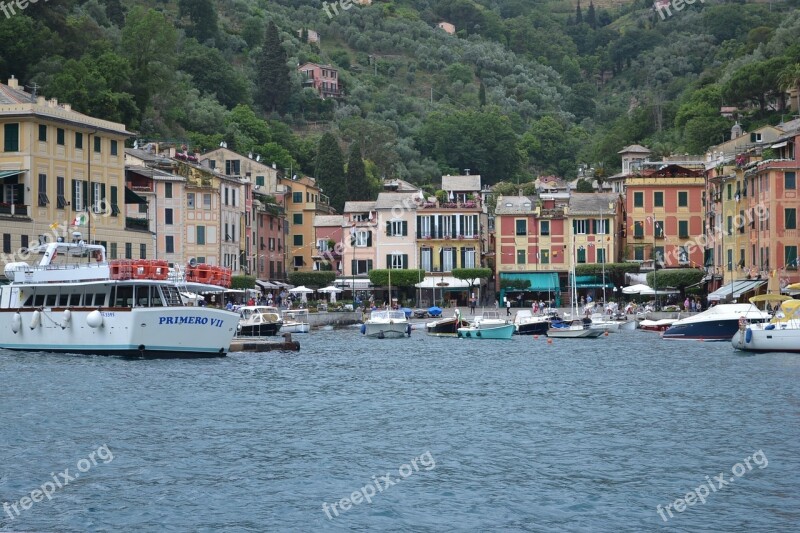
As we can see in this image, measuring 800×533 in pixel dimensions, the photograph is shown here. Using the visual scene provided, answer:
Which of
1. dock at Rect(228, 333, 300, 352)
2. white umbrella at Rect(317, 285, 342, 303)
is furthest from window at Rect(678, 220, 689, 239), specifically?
dock at Rect(228, 333, 300, 352)

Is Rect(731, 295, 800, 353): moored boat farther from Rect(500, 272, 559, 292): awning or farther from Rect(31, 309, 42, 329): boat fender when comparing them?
Rect(500, 272, 559, 292): awning

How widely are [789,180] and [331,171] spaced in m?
72.4

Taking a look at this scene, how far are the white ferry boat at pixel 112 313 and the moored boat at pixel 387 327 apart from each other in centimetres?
2670

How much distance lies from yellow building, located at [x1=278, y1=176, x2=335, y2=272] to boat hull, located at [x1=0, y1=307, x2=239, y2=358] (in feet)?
241

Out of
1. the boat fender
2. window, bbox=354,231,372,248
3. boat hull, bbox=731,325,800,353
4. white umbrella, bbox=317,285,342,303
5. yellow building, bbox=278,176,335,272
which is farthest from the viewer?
yellow building, bbox=278,176,335,272

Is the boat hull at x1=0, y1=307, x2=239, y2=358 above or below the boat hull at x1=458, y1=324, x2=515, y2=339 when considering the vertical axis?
above

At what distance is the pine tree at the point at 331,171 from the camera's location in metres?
155

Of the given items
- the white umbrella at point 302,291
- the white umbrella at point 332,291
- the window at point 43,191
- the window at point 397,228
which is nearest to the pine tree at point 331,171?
the window at point 397,228

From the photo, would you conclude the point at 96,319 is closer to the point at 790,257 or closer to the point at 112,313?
the point at 112,313

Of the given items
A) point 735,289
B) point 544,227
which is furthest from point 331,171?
point 735,289

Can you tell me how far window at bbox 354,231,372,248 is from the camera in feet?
422

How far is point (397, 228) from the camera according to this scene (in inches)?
5022

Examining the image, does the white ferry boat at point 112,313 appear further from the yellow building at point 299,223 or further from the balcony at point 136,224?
the yellow building at point 299,223

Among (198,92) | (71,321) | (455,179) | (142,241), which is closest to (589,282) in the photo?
(455,179)
